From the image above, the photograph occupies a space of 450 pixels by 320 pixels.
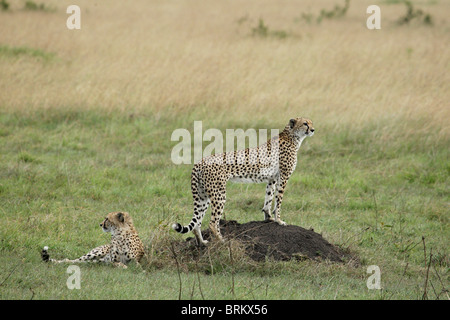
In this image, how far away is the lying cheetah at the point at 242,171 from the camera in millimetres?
6367

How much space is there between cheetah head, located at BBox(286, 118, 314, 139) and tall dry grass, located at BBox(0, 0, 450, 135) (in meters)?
4.09

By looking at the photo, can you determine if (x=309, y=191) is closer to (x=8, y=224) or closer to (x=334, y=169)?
(x=334, y=169)

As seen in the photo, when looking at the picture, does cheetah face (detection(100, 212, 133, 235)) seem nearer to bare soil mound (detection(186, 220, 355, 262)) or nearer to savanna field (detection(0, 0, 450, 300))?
savanna field (detection(0, 0, 450, 300))

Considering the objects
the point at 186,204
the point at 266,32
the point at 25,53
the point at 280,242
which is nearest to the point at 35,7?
the point at 25,53

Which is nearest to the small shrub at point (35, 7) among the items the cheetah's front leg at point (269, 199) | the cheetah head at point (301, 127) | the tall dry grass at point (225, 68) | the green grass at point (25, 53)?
Result: the tall dry grass at point (225, 68)

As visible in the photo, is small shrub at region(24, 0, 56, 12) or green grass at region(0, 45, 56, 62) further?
small shrub at region(24, 0, 56, 12)

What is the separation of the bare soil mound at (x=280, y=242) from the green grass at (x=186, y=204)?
194mm

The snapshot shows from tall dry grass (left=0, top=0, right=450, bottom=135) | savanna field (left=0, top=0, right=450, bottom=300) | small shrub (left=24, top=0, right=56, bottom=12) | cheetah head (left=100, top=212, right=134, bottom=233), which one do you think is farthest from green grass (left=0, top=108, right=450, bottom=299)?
small shrub (left=24, top=0, right=56, bottom=12)

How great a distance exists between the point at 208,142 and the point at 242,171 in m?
4.16

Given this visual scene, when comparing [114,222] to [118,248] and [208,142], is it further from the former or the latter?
[208,142]

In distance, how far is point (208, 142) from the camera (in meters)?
10.7

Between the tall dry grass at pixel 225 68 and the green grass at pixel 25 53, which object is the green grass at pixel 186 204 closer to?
the tall dry grass at pixel 225 68

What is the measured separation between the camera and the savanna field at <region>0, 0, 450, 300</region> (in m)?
5.94

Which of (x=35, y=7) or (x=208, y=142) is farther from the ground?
(x=35, y=7)
